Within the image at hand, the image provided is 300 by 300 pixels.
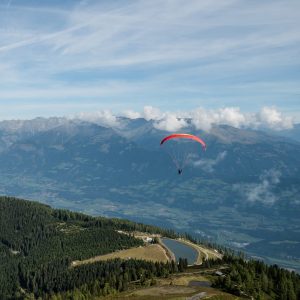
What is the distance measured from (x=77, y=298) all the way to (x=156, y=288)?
3203 cm

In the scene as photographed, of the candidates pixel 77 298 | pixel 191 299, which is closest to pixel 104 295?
pixel 77 298

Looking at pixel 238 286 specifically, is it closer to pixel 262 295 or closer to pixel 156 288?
pixel 262 295

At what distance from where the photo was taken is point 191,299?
176625 mm

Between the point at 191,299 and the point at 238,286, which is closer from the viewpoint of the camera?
the point at 191,299

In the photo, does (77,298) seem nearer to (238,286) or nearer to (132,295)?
(132,295)

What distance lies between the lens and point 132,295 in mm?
189000

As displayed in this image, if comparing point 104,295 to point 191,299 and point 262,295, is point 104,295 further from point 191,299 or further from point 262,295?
point 262,295

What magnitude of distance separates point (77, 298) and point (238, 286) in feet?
212

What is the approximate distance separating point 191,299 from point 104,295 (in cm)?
3926

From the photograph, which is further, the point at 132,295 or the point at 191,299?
the point at 132,295

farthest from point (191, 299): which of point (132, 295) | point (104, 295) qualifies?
point (104, 295)

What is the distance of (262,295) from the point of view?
196125 mm

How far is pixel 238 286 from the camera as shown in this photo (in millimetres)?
198375

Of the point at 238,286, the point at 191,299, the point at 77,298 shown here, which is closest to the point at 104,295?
the point at 77,298
